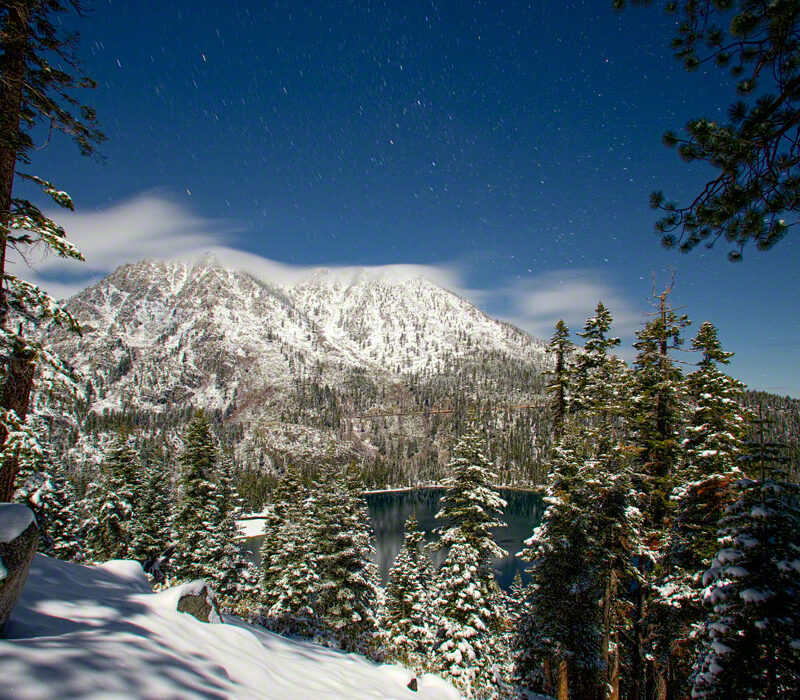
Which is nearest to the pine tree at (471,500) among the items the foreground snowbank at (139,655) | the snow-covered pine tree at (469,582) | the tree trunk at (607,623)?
the snow-covered pine tree at (469,582)

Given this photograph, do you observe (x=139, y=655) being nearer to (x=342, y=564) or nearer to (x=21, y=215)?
(x=21, y=215)

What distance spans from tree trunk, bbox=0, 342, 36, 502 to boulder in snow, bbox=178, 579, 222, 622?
139 inches

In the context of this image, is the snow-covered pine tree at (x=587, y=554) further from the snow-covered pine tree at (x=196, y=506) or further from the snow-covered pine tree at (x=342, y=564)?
the snow-covered pine tree at (x=196, y=506)

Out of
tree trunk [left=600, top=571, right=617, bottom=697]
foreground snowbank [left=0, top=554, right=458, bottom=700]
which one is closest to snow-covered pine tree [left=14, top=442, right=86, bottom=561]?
foreground snowbank [left=0, top=554, right=458, bottom=700]

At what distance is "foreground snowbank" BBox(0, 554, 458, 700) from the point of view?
2971mm

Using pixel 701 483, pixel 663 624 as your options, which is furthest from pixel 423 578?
pixel 701 483

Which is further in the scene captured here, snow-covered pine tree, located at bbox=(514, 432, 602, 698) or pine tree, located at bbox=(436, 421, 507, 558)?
pine tree, located at bbox=(436, 421, 507, 558)

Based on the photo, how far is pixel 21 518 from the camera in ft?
15.7

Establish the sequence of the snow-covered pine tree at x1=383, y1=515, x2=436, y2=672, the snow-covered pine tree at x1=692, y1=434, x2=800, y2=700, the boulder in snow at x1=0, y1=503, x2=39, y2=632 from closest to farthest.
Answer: the boulder in snow at x1=0, y1=503, x2=39, y2=632, the snow-covered pine tree at x1=692, y1=434, x2=800, y2=700, the snow-covered pine tree at x1=383, y1=515, x2=436, y2=672

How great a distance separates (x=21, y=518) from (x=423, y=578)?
31951 millimetres

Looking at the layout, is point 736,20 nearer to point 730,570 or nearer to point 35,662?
point 35,662

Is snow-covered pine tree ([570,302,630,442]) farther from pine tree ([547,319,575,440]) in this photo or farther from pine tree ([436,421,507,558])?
pine tree ([436,421,507,558])

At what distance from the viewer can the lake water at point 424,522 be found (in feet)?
227

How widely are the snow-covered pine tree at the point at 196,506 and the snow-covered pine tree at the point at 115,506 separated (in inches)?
213
